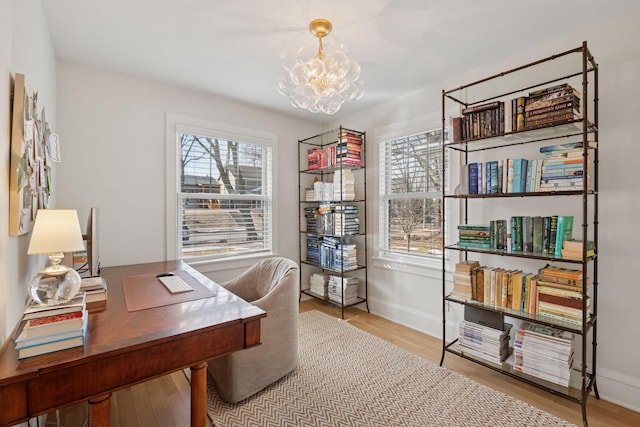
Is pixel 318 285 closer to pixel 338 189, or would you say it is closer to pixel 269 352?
pixel 338 189

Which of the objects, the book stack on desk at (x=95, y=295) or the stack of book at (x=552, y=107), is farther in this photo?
the stack of book at (x=552, y=107)

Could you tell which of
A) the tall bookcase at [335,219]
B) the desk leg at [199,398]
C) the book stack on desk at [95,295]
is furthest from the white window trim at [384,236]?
the book stack on desk at [95,295]

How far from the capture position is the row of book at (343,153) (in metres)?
3.38

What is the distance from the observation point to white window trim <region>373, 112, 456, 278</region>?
286cm

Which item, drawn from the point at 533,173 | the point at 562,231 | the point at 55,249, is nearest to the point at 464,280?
the point at 562,231

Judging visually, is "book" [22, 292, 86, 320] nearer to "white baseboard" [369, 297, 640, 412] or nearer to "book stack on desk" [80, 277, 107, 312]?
"book stack on desk" [80, 277, 107, 312]

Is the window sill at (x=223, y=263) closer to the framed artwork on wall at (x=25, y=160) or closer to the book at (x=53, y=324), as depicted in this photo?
the framed artwork on wall at (x=25, y=160)

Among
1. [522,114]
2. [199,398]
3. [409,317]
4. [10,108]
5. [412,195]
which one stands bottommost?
[409,317]

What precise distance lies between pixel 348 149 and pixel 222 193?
1.50 m

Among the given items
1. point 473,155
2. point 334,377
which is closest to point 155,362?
point 334,377

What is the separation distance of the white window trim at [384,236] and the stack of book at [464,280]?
0.43 metres

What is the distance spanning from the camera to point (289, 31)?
2027mm

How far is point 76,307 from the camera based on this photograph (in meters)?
1.04

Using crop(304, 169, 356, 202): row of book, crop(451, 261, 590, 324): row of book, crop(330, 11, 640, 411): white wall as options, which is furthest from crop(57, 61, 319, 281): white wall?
crop(330, 11, 640, 411): white wall
